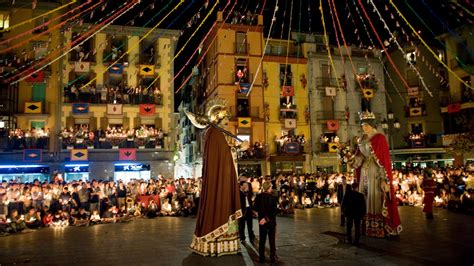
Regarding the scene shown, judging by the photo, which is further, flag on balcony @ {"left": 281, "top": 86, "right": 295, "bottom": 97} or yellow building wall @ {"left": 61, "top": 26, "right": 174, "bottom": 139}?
flag on balcony @ {"left": 281, "top": 86, "right": 295, "bottom": 97}

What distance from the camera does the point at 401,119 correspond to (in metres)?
39.6

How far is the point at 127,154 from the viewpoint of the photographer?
92.8 ft

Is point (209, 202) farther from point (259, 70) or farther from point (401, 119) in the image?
point (401, 119)

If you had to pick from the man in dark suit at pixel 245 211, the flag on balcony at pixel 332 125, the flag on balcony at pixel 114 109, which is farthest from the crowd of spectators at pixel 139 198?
the flag on balcony at pixel 332 125

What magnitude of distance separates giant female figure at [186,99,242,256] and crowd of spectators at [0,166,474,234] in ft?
19.2

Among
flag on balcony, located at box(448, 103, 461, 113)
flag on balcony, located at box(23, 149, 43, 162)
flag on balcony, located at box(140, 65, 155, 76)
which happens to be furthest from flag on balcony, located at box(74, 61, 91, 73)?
flag on balcony, located at box(448, 103, 461, 113)

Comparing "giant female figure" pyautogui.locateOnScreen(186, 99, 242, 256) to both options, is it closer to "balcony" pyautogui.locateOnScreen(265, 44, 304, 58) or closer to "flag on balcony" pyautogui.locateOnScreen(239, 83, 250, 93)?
"flag on balcony" pyautogui.locateOnScreen(239, 83, 250, 93)

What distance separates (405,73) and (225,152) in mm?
36154

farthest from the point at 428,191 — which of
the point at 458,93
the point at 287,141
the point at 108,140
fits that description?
the point at 458,93

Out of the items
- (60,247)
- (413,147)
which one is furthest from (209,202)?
(413,147)

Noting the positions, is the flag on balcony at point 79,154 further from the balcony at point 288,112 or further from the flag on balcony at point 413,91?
the flag on balcony at point 413,91

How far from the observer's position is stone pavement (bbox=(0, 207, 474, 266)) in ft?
23.9

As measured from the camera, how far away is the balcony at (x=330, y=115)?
35000mm

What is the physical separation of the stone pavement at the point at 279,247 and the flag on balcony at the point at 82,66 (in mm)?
18788
